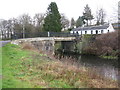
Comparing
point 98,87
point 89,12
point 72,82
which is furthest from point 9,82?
point 89,12

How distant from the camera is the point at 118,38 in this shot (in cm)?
2308

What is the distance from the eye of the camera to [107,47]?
24031 mm

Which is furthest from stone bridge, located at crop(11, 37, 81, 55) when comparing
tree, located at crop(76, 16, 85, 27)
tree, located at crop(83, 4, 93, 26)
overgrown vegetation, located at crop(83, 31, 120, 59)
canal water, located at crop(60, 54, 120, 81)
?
tree, located at crop(83, 4, 93, 26)

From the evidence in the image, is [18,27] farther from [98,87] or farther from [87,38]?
[98,87]

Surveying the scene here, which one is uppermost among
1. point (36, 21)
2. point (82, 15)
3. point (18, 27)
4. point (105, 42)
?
point (82, 15)

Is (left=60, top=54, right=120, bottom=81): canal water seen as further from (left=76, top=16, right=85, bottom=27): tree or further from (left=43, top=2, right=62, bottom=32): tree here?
(left=76, top=16, right=85, bottom=27): tree

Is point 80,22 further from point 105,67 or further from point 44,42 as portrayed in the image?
point 105,67

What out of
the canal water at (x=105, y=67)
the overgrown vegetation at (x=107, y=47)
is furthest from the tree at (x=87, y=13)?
the canal water at (x=105, y=67)

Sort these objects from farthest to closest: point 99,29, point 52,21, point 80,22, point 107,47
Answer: point 80,22, point 99,29, point 52,21, point 107,47

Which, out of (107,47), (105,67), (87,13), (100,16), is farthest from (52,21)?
(100,16)

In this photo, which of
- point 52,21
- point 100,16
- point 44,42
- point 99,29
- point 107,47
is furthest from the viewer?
point 100,16

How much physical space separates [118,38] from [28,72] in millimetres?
20555

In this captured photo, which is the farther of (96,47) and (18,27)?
(18,27)

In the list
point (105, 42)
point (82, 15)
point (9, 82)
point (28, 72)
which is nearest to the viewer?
point (9, 82)
